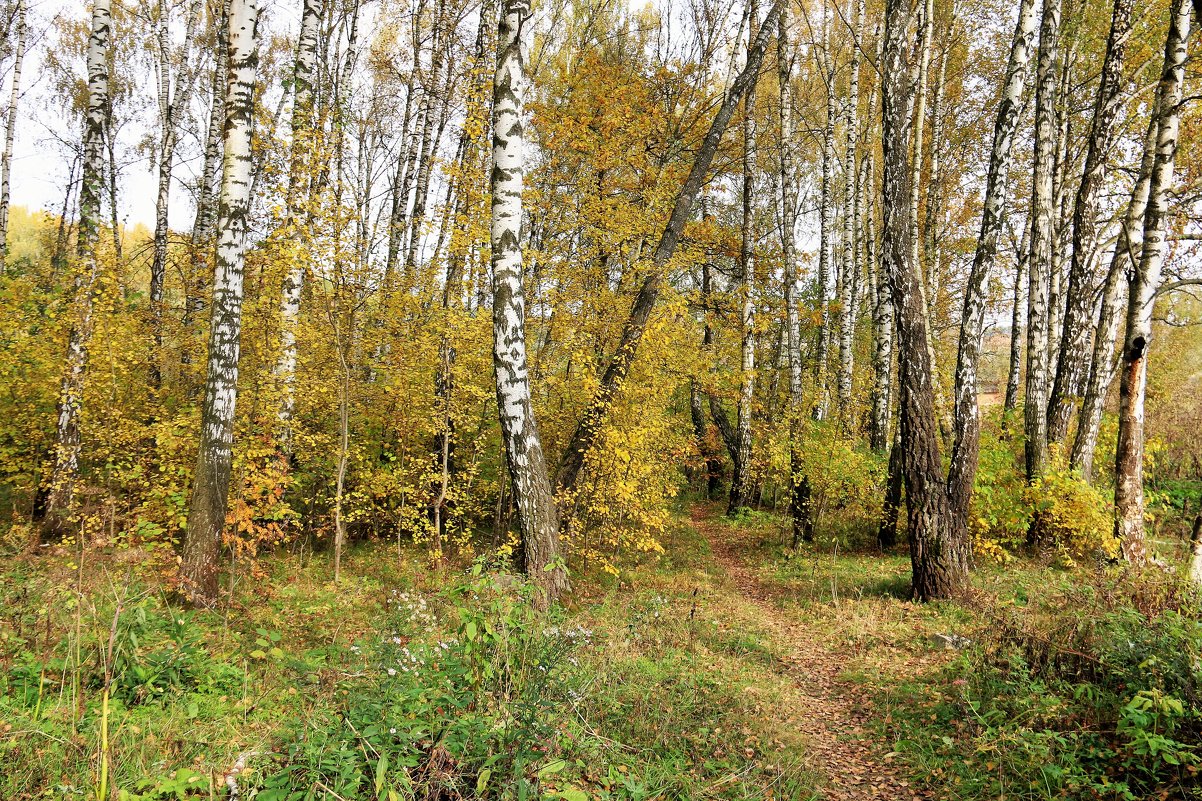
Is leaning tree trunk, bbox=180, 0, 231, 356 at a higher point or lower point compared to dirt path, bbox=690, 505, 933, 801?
higher

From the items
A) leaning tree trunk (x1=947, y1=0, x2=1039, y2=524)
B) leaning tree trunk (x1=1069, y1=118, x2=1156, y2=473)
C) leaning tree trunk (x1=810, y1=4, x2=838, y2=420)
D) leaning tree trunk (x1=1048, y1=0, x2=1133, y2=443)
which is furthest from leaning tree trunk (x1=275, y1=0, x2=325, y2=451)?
leaning tree trunk (x1=1069, y1=118, x2=1156, y2=473)

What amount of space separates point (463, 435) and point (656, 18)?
1528 cm

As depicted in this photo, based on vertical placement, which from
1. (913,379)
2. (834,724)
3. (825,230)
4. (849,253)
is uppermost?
(825,230)

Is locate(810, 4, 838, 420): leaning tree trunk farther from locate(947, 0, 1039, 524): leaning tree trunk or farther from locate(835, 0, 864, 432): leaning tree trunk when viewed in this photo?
locate(947, 0, 1039, 524): leaning tree trunk

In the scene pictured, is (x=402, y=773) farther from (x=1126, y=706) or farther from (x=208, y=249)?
(x=208, y=249)

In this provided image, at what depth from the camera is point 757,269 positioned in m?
14.3

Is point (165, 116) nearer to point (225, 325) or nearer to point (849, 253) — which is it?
point (225, 325)

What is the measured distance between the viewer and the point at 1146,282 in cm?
595

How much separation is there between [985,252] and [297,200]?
849cm

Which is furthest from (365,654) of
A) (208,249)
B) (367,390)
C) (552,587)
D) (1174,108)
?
(1174,108)

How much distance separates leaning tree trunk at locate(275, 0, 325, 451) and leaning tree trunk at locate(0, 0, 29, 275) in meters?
9.84

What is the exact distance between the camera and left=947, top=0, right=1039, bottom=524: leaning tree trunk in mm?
7098

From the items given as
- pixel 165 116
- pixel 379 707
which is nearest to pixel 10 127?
pixel 165 116

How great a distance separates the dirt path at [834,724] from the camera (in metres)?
3.82
